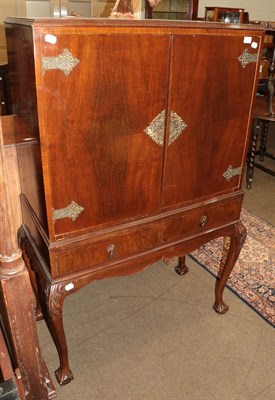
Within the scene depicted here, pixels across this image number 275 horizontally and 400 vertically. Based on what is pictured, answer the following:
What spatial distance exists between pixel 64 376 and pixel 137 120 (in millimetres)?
1264

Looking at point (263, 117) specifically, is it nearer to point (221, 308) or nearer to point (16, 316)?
point (221, 308)

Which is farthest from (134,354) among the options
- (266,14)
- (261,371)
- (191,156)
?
(266,14)

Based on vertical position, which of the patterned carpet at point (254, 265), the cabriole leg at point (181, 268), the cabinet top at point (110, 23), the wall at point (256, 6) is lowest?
the patterned carpet at point (254, 265)

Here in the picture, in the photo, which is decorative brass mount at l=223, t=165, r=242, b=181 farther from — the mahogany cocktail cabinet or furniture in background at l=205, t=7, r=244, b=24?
furniture in background at l=205, t=7, r=244, b=24

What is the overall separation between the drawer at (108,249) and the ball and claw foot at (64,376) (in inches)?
24.4

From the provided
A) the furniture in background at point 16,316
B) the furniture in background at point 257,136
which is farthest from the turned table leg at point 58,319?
the furniture in background at point 257,136

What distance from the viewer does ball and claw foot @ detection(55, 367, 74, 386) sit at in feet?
5.84

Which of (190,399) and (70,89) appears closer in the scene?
(70,89)

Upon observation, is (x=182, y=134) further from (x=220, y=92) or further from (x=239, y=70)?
(x=239, y=70)

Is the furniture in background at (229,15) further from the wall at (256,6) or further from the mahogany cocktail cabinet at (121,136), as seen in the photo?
the wall at (256,6)

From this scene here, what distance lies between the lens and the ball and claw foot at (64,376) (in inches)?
70.1

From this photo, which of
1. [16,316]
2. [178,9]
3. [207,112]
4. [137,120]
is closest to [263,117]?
[178,9]

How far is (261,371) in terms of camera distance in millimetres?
1899

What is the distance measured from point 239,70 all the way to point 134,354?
150cm
